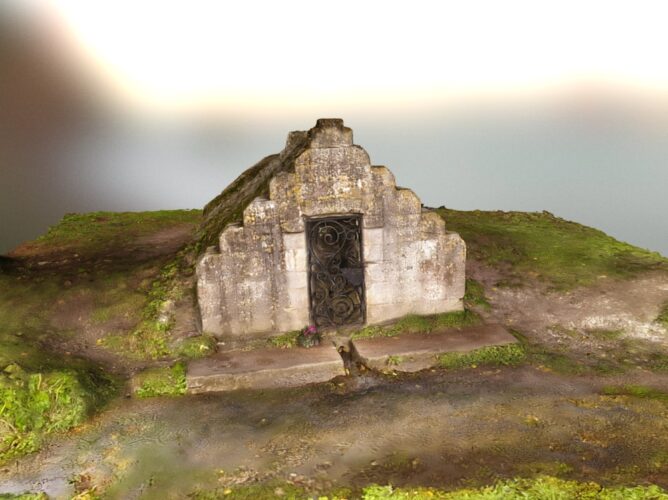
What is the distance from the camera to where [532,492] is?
228 inches

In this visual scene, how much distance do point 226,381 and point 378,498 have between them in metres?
3.19

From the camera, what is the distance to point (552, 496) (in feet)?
18.8

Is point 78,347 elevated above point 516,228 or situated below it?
below

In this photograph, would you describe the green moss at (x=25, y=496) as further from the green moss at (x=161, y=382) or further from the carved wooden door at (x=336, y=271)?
the carved wooden door at (x=336, y=271)

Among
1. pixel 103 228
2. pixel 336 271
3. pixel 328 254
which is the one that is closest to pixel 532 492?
pixel 336 271

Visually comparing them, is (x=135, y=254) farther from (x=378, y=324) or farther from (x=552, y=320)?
(x=552, y=320)

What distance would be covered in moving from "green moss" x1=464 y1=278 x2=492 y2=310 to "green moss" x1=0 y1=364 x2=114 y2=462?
628 cm

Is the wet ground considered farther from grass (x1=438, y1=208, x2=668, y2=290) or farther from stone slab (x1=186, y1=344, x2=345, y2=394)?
grass (x1=438, y1=208, x2=668, y2=290)

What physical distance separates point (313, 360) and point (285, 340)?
0.81 metres

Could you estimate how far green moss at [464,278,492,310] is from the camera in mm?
10789

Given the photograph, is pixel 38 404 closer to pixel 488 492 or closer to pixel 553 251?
pixel 488 492

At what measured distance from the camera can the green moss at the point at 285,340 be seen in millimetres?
9172

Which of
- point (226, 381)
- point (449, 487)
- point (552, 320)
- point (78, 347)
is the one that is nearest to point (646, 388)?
point (552, 320)

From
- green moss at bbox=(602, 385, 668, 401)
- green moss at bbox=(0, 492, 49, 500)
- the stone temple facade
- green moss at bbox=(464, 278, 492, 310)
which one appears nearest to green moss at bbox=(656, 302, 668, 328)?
green moss at bbox=(602, 385, 668, 401)
